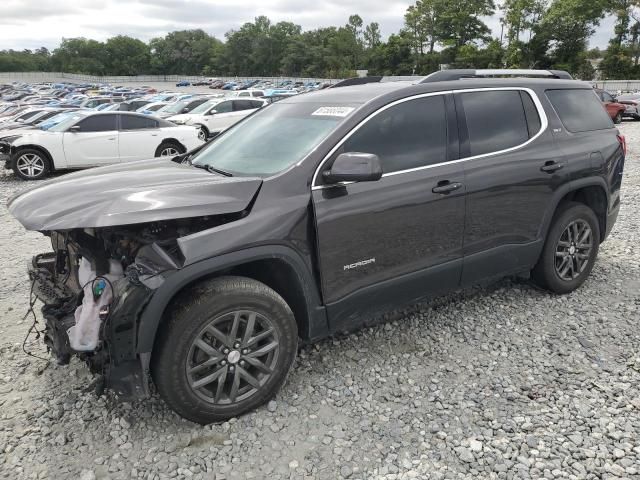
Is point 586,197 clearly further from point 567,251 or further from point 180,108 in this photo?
point 180,108

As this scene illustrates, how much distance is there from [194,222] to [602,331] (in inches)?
122

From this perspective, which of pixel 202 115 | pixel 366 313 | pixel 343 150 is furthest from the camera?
pixel 202 115

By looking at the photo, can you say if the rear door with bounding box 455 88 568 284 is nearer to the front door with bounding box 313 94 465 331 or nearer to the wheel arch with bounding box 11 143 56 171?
the front door with bounding box 313 94 465 331

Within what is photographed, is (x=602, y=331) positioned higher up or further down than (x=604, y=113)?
further down

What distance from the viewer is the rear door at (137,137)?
11.6 metres

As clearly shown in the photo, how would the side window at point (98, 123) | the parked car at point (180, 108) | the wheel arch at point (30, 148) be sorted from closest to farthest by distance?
the wheel arch at point (30, 148) < the side window at point (98, 123) < the parked car at point (180, 108)

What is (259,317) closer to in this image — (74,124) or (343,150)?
(343,150)

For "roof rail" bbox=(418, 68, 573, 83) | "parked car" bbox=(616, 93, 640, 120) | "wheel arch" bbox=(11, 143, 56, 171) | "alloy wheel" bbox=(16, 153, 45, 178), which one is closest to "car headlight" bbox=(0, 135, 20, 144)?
"wheel arch" bbox=(11, 143, 56, 171)

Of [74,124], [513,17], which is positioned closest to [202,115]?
[74,124]

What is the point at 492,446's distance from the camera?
270cm

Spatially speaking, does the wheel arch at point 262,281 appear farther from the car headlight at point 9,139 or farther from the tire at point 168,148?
the car headlight at point 9,139

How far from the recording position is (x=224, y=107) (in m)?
17.0

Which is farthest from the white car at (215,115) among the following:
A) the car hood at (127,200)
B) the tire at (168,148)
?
the car hood at (127,200)

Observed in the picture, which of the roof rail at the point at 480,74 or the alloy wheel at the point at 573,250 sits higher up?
the roof rail at the point at 480,74
